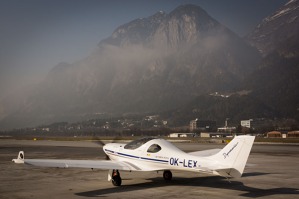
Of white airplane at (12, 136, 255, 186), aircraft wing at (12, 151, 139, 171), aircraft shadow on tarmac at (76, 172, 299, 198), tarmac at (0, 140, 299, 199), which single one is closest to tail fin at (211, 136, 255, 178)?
white airplane at (12, 136, 255, 186)

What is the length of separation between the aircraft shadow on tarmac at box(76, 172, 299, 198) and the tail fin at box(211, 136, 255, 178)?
1.13 meters

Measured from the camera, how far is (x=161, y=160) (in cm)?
1777

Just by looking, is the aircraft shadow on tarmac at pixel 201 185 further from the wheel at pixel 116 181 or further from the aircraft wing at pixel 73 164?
the aircraft wing at pixel 73 164

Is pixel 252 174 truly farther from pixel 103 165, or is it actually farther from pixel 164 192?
pixel 103 165

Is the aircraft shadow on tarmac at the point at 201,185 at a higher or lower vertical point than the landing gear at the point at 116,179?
lower

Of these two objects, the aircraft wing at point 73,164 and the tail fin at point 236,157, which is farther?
the aircraft wing at point 73,164

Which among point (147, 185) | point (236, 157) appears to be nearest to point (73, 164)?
point (147, 185)

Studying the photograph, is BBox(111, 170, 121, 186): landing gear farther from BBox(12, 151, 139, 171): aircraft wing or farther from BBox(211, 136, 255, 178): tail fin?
BBox(211, 136, 255, 178): tail fin

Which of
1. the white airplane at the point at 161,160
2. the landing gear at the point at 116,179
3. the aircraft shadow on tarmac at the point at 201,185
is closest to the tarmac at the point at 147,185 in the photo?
the aircraft shadow on tarmac at the point at 201,185

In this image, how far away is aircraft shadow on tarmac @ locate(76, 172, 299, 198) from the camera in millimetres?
15812

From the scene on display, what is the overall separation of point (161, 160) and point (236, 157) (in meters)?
3.99

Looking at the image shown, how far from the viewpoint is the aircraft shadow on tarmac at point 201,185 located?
51.9 feet

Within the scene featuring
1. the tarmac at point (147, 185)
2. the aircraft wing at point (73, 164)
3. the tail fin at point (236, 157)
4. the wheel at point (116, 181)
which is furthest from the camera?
the wheel at point (116, 181)

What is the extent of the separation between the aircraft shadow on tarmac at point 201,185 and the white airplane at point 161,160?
2.28 feet
